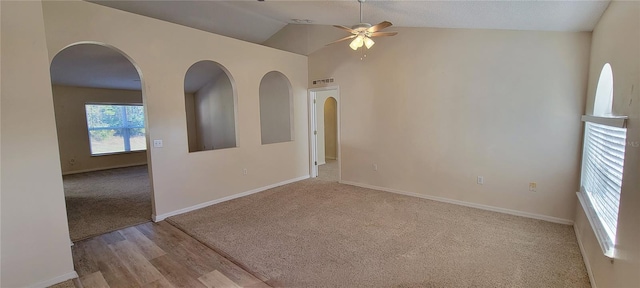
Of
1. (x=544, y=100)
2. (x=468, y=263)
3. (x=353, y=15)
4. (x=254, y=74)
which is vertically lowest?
(x=468, y=263)

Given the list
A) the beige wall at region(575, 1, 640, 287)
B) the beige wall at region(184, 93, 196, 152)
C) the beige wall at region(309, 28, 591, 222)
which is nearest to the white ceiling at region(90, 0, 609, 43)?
the beige wall at region(309, 28, 591, 222)

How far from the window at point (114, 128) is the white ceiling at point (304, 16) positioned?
29.7 inches

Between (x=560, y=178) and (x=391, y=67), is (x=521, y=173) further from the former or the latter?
(x=391, y=67)

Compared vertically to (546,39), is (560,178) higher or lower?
lower

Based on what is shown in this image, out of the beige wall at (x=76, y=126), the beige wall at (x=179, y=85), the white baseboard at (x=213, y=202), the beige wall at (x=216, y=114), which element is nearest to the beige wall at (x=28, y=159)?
the beige wall at (x=179, y=85)

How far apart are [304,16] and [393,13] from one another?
5.29 feet

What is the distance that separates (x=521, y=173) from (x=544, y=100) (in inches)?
39.1

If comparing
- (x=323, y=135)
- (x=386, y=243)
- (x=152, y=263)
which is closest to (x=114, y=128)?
(x=323, y=135)

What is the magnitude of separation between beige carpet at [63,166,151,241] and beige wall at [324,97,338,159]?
489 cm

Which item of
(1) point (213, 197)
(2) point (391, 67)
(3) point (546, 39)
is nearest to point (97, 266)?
(1) point (213, 197)

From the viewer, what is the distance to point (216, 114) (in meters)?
8.45

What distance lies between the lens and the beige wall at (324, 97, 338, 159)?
8.36 meters

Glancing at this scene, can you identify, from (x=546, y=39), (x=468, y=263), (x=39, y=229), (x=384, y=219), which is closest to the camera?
(x=39, y=229)

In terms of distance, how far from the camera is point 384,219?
11.8 ft
